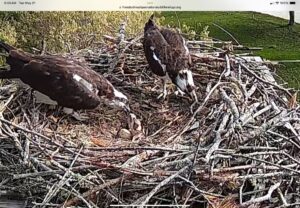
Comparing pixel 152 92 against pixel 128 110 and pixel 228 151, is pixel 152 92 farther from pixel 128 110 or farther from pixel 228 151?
pixel 228 151

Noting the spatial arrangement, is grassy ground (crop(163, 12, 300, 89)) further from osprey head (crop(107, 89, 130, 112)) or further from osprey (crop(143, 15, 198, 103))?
osprey head (crop(107, 89, 130, 112))

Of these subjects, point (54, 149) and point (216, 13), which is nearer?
→ point (54, 149)

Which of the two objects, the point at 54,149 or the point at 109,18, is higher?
the point at 109,18

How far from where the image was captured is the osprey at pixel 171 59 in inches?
43.9

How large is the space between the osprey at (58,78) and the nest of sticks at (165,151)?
45 millimetres

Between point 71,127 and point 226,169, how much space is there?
308 mm

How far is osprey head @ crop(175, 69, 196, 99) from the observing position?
3.64 ft

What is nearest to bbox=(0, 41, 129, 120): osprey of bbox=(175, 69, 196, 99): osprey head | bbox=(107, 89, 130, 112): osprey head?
bbox=(107, 89, 130, 112): osprey head

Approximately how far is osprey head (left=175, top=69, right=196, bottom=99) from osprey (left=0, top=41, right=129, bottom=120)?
0.13 meters

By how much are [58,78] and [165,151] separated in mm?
230

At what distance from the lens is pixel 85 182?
845 millimetres

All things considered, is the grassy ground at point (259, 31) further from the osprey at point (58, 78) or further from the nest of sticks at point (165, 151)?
the osprey at point (58, 78)

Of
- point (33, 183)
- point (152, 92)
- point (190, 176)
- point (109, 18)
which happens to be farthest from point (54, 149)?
point (109, 18)

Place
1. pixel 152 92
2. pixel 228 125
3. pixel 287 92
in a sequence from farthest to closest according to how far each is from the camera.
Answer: pixel 152 92, pixel 287 92, pixel 228 125
